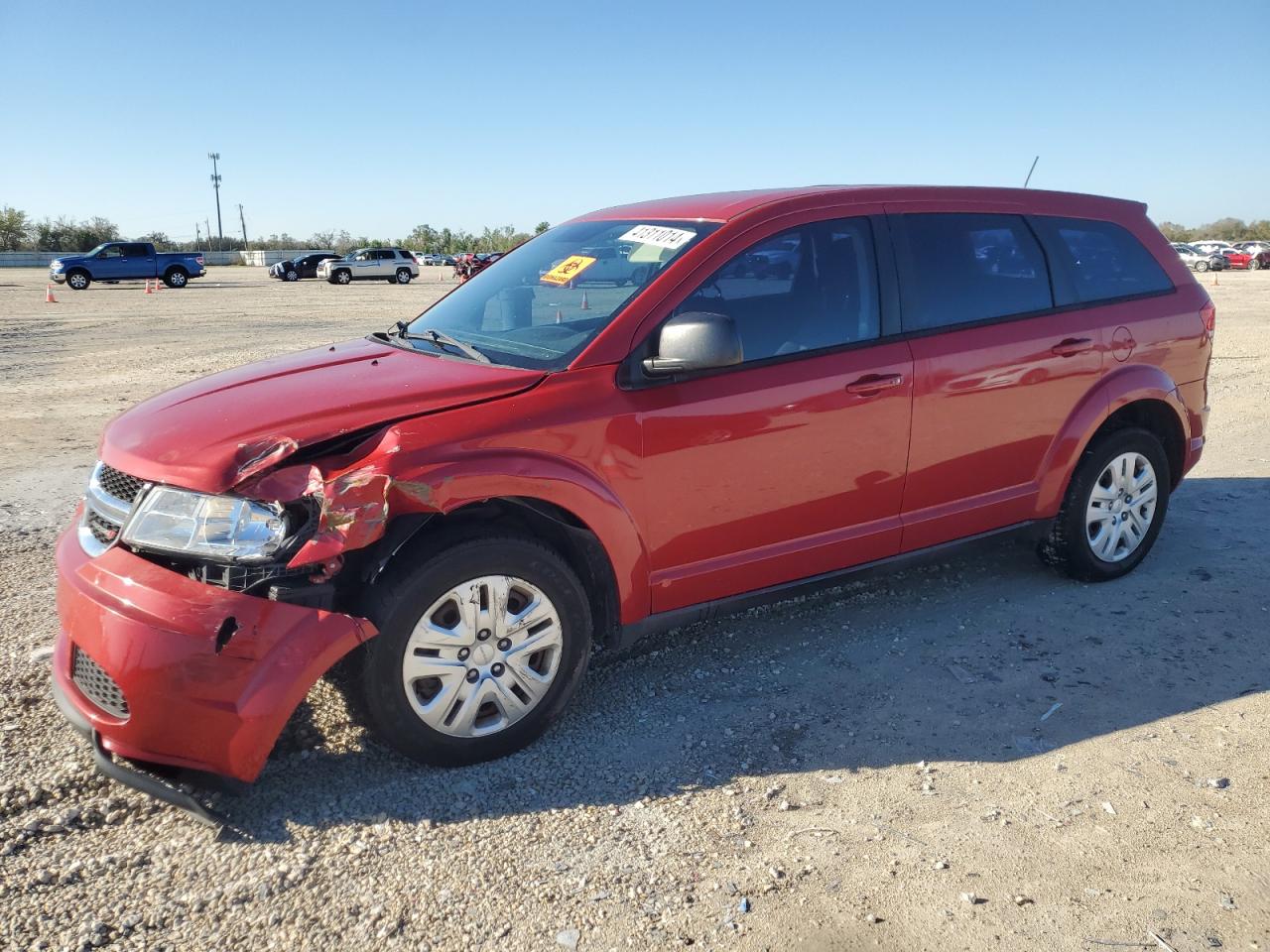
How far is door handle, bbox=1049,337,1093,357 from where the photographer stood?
4.36 meters

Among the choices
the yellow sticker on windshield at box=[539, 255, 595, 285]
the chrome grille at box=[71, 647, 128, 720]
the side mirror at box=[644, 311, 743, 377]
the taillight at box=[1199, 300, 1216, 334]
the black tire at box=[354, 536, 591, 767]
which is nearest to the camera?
the chrome grille at box=[71, 647, 128, 720]

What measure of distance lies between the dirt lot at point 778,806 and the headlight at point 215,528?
832 mm

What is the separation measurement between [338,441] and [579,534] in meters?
0.85

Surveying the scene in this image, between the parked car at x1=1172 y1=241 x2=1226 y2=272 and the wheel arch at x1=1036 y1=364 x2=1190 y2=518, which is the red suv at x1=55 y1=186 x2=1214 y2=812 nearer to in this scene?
the wheel arch at x1=1036 y1=364 x2=1190 y2=518

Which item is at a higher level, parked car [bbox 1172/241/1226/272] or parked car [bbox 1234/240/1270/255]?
parked car [bbox 1234/240/1270/255]

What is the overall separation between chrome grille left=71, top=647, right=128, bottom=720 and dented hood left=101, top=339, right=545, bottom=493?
22.8 inches

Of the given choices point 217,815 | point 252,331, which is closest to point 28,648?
point 217,815

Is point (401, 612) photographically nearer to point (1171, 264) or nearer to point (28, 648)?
point (28, 648)

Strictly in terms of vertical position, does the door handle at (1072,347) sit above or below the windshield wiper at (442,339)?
below

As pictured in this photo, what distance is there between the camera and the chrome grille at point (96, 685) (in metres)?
2.78

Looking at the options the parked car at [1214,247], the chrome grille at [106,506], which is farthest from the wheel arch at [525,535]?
the parked car at [1214,247]

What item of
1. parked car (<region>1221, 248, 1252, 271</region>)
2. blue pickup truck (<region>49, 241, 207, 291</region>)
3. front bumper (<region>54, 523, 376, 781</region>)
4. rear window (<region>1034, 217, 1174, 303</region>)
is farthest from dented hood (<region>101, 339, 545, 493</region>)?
parked car (<region>1221, 248, 1252, 271</region>)

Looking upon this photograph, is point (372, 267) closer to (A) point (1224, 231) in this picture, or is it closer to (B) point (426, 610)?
(B) point (426, 610)

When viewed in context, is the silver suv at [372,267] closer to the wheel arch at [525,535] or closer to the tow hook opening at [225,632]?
the wheel arch at [525,535]
